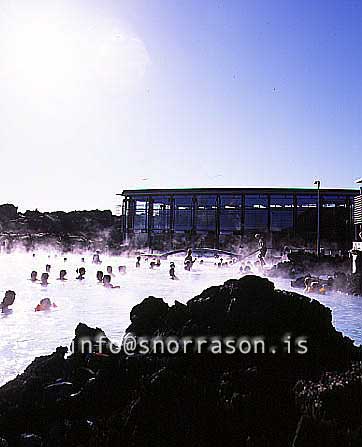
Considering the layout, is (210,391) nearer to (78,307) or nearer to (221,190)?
(78,307)

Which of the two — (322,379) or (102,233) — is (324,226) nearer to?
(102,233)

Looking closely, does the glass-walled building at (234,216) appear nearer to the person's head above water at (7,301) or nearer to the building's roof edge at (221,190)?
the building's roof edge at (221,190)

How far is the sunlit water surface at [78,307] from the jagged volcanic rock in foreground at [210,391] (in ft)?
8.28

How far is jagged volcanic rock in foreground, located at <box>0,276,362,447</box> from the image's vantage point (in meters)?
4.84

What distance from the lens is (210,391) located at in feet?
17.6

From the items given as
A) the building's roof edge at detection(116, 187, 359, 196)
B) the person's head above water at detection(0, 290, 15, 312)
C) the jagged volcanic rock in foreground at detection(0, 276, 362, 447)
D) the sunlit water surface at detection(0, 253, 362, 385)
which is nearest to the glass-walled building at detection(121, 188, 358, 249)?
the building's roof edge at detection(116, 187, 359, 196)

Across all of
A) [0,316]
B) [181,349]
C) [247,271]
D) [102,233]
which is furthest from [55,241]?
[181,349]

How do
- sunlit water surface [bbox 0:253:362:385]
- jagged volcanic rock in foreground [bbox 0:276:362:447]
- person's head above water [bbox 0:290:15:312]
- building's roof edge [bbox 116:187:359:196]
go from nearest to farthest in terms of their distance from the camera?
1. jagged volcanic rock in foreground [bbox 0:276:362:447]
2. sunlit water surface [bbox 0:253:362:385]
3. person's head above water [bbox 0:290:15:312]
4. building's roof edge [bbox 116:187:359:196]

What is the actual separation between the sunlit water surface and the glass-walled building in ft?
69.6

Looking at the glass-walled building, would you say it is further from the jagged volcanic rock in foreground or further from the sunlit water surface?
the jagged volcanic rock in foreground

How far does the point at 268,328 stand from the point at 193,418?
195 cm

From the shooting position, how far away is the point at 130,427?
16.4ft

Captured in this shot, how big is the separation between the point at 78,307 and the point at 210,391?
12.1m

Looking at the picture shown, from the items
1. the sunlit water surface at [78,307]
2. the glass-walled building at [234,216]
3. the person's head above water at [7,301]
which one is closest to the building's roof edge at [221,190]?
the glass-walled building at [234,216]
